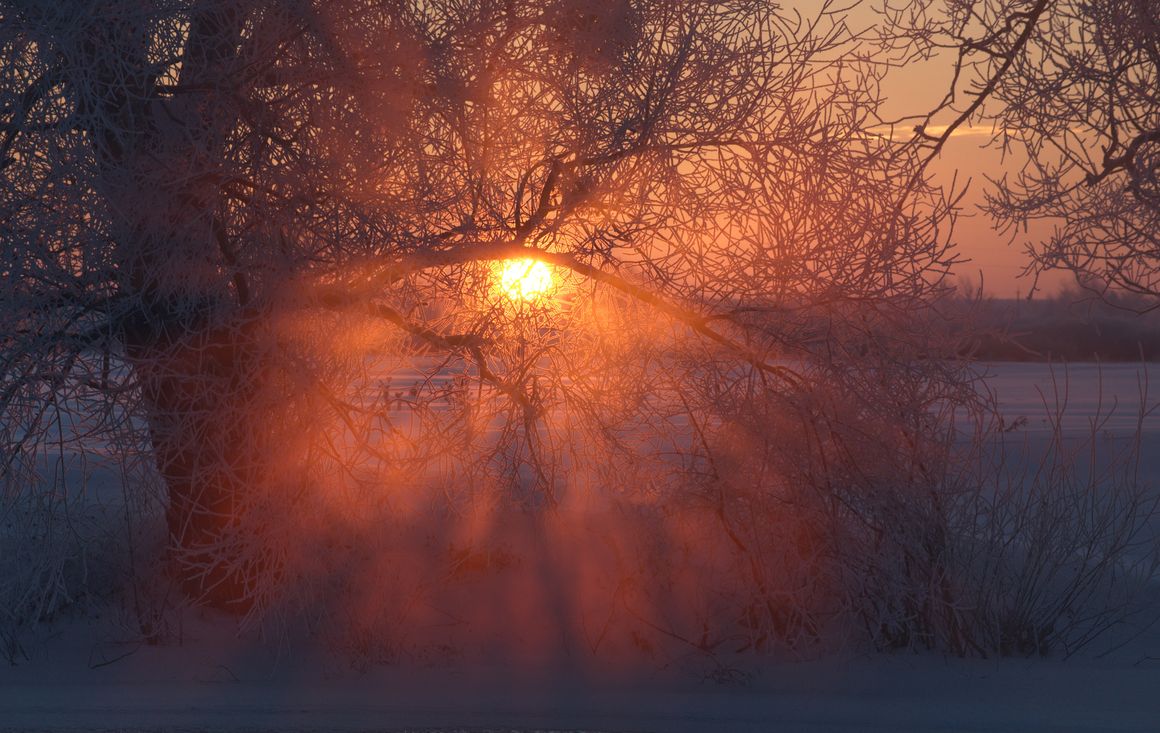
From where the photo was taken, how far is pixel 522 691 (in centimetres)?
614

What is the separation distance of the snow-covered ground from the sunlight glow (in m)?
1.95

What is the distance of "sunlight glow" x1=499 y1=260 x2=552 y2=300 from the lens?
258 inches


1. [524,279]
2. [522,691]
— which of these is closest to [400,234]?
[524,279]

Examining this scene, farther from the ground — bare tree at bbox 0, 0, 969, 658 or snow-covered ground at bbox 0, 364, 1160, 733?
bare tree at bbox 0, 0, 969, 658

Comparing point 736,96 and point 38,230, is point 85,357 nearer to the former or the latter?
point 38,230

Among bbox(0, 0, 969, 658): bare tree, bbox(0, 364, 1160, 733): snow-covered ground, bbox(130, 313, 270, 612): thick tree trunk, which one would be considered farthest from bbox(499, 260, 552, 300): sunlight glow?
bbox(0, 364, 1160, 733): snow-covered ground

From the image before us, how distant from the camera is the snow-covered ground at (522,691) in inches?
219

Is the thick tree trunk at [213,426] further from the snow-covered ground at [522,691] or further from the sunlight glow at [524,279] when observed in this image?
the sunlight glow at [524,279]

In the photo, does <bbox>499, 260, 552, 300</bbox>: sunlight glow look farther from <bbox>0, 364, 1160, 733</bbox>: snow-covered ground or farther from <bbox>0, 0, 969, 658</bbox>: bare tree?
<bbox>0, 364, 1160, 733</bbox>: snow-covered ground

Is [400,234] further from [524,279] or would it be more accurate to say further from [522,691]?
[522,691]

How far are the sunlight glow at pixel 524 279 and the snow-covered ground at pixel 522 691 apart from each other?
195 cm

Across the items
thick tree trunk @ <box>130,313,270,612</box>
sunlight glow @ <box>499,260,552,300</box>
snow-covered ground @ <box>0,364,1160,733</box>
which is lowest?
snow-covered ground @ <box>0,364,1160,733</box>

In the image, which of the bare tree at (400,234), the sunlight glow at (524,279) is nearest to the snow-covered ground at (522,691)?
the bare tree at (400,234)

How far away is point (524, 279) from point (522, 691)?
2.11 metres
